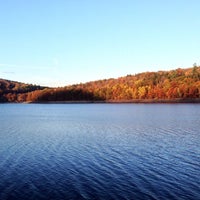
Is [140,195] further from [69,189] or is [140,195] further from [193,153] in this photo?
[193,153]

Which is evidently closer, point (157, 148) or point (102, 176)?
point (102, 176)

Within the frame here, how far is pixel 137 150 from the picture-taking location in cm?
3033

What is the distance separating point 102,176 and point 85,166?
325 centimetres

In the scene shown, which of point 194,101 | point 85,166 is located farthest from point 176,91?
point 85,166

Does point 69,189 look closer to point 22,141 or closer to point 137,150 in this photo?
point 137,150

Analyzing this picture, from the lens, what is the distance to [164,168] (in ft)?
75.3

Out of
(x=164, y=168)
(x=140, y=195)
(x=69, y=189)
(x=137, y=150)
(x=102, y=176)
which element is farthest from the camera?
(x=137, y=150)

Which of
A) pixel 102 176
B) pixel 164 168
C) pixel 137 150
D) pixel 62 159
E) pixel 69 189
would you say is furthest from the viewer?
pixel 137 150

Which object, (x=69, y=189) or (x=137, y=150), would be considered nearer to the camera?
(x=69, y=189)

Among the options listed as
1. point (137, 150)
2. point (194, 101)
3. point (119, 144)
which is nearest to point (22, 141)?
point (119, 144)

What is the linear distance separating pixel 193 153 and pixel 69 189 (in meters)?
14.4

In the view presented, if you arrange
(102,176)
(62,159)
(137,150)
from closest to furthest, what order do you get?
(102,176) → (62,159) → (137,150)

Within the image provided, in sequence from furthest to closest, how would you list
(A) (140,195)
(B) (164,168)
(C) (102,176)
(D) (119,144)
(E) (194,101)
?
(E) (194,101), (D) (119,144), (B) (164,168), (C) (102,176), (A) (140,195)

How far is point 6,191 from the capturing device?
1759 cm
